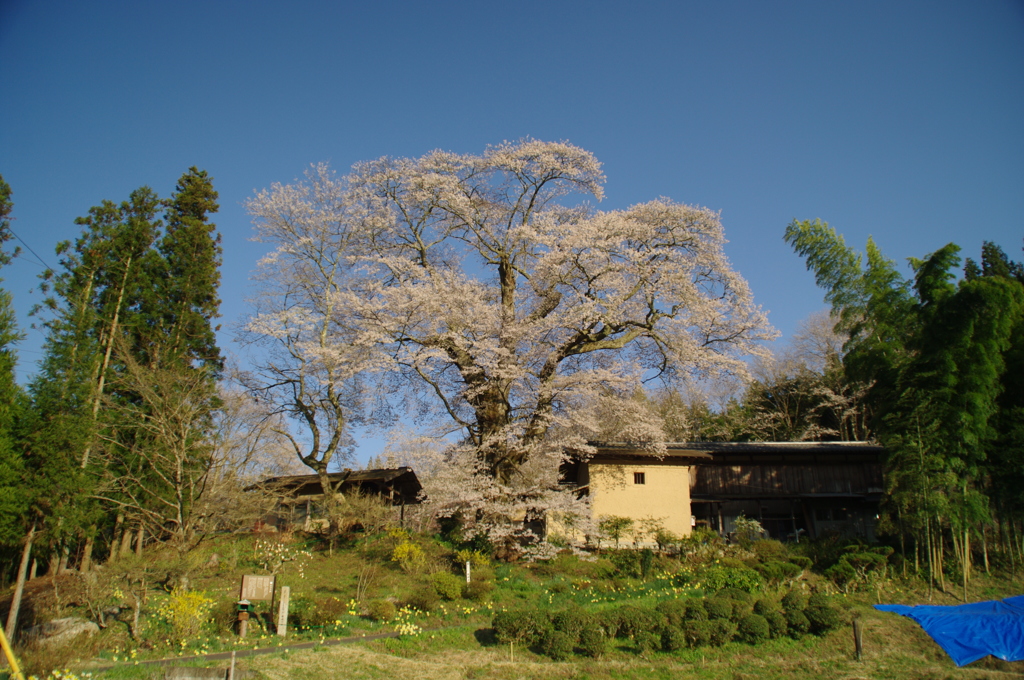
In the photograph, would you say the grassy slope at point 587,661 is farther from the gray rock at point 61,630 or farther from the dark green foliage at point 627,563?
the dark green foliage at point 627,563

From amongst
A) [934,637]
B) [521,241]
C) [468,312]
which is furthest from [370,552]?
[934,637]

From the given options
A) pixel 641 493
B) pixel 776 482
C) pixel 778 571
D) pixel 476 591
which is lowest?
pixel 476 591

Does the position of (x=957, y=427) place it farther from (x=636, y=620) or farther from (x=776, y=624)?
(x=636, y=620)

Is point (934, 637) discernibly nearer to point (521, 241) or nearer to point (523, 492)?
point (523, 492)

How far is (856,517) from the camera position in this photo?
2109 cm

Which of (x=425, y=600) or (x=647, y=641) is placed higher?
(x=425, y=600)

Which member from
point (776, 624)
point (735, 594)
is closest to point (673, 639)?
point (776, 624)

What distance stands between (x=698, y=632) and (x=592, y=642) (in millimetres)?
2032

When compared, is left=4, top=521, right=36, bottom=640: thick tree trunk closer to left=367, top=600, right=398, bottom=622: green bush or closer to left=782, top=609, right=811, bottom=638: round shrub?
left=367, top=600, right=398, bottom=622: green bush

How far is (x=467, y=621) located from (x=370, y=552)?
584 centimetres

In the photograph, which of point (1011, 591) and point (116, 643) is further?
point (1011, 591)

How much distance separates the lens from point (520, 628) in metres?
11.0

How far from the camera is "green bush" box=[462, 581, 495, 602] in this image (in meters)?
13.4

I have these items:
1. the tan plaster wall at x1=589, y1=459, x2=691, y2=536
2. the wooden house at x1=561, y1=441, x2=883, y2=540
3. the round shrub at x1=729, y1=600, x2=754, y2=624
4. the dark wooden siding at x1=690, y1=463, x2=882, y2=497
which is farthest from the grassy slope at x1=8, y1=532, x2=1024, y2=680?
the dark wooden siding at x1=690, y1=463, x2=882, y2=497
